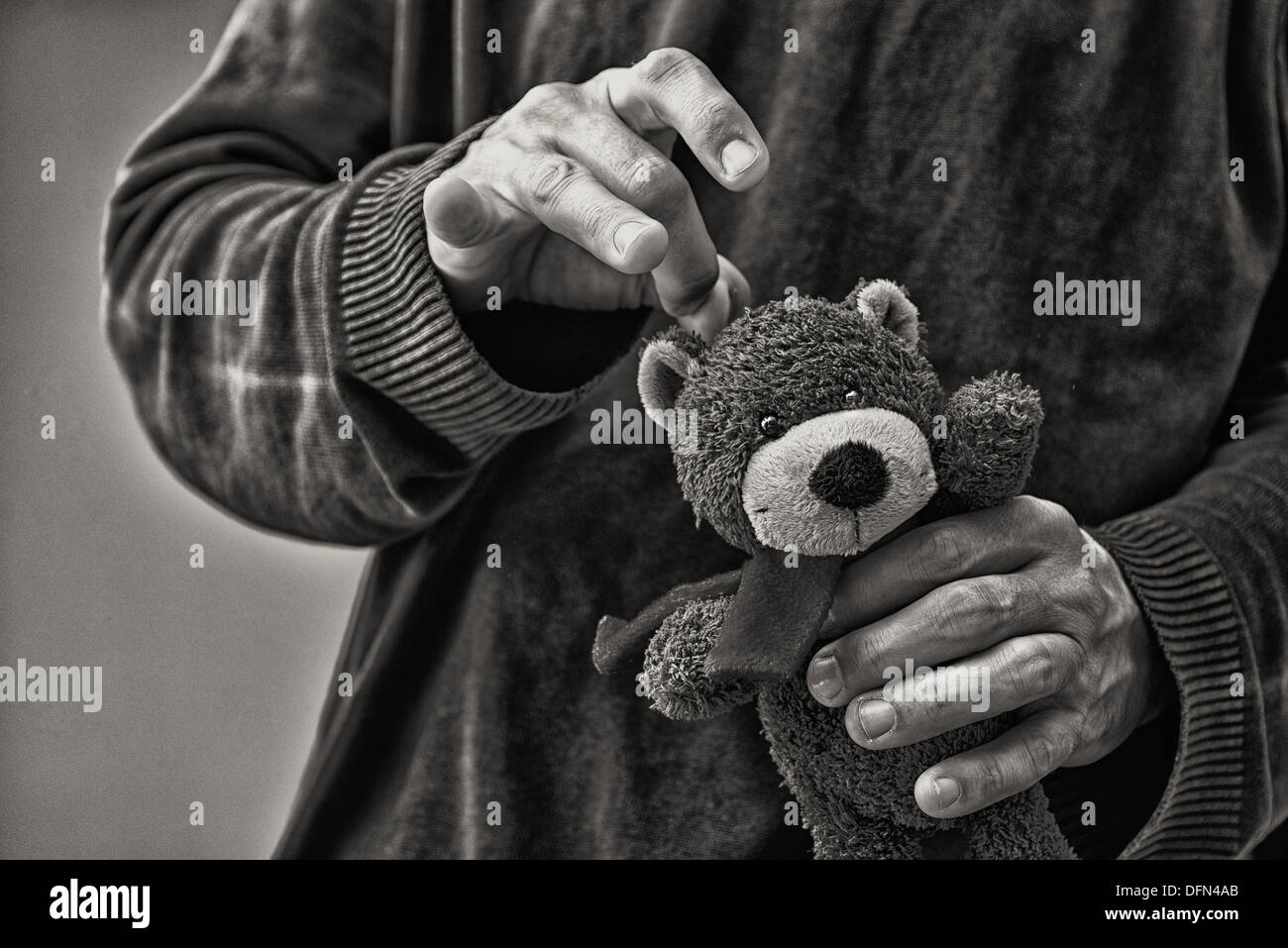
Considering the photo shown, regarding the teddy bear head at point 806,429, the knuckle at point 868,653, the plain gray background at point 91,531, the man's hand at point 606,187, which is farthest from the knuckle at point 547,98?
the plain gray background at point 91,531

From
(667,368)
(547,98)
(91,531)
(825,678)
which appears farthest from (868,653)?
(91,531)

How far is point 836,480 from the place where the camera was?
312mm

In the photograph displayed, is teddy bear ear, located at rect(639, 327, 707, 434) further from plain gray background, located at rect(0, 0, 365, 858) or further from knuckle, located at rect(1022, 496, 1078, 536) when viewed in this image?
plain gray background, located at rect(0, 0, 365, 858)

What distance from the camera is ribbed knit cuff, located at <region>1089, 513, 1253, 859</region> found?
407 mm

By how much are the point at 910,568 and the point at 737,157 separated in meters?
0.15

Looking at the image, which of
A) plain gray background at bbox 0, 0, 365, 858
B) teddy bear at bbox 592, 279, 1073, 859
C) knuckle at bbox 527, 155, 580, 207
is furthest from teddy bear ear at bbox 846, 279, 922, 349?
plain gray background at bbox 0, 0, 365, 858

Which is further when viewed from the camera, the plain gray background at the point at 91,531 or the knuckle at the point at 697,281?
the plain gray background at the point at 91,531

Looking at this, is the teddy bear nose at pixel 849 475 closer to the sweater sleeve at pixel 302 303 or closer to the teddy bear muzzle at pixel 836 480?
the teddy bear muzzle at pixel 836 480

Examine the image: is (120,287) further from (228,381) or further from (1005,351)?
(1005,351)

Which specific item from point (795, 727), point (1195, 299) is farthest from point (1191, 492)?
point (795, 727)

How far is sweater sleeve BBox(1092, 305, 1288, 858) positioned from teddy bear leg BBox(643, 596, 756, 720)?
0.18 meters

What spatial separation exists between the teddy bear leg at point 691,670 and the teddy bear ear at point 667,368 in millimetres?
65

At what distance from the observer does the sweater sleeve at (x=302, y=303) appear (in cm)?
41

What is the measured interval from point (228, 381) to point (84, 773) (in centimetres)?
31
